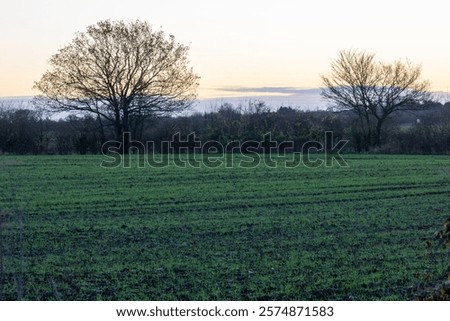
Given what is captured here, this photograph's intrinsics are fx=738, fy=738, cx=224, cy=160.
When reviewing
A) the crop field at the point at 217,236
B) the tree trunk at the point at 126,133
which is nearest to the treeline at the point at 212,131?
the tree trunk at the point at 126,133

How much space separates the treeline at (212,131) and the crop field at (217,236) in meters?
18.4

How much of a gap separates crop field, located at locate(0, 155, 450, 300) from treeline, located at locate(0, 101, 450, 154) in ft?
60.2

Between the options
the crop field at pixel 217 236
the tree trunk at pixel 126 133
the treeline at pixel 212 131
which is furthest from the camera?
the tree trunk at pixel 126 133

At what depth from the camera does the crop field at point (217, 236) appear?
394 inches

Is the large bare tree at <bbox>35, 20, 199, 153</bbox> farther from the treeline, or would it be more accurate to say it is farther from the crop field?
the crop field

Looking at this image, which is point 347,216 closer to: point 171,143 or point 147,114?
point 171,143

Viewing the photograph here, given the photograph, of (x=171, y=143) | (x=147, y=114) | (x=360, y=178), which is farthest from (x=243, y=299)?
(x=147, y=114)

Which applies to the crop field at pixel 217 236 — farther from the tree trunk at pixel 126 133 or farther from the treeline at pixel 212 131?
the tree trunk at pixel 126 133

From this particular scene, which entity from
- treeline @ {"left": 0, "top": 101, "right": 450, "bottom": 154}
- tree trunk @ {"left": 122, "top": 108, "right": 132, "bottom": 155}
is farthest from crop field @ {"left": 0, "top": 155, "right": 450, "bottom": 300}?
tree trunk @ {"left": 122, "top": 108, "right": 132, "bottom": 155}

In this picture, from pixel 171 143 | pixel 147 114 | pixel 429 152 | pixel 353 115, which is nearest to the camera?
pixel 171 143

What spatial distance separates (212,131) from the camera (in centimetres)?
4712

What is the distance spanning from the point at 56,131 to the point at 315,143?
16650 mm

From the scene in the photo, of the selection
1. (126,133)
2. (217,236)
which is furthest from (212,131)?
(217,236)

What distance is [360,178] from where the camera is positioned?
2744 centimetres
